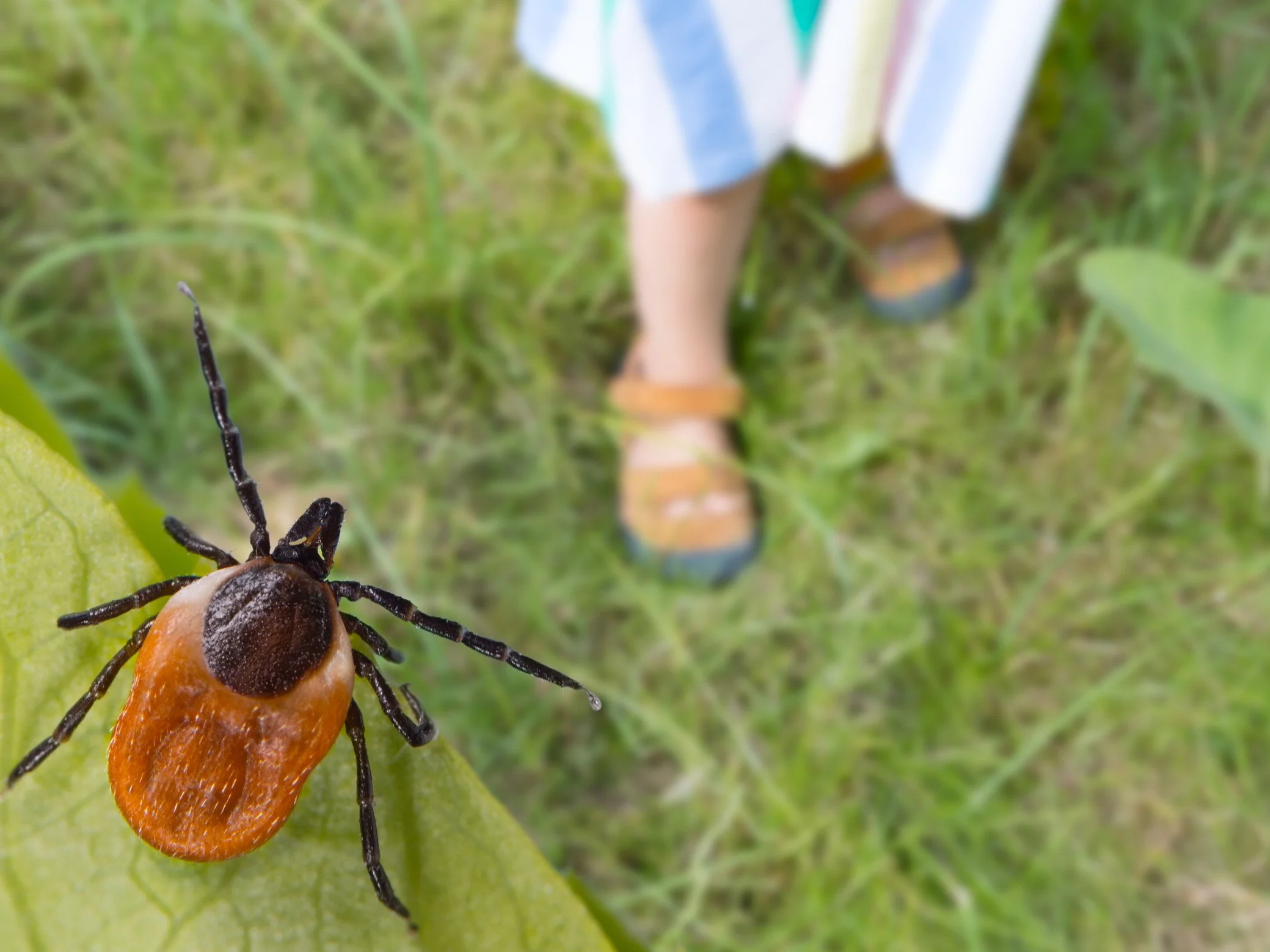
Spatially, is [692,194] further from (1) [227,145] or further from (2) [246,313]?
(1) [227,145]

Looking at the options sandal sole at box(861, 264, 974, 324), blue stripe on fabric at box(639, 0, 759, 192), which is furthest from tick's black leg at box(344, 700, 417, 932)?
sandal sole at box(861, 264, 974, 324)

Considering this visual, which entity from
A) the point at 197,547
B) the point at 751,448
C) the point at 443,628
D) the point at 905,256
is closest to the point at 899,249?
the point at 905,256

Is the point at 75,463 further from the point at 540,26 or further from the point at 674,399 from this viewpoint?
the point at 674,399

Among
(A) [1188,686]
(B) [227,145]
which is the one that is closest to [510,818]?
(A) [1188,686]

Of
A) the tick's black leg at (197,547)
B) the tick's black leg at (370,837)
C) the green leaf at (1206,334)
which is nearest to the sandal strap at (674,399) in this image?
the green leaf at (1206,334)

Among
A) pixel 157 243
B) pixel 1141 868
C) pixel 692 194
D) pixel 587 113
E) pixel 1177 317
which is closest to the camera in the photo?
pixel 692 194
